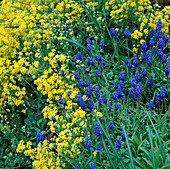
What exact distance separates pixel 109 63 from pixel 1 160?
9.39ft

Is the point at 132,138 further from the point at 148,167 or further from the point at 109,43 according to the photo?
the point at 109,43

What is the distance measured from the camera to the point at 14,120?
4.27m

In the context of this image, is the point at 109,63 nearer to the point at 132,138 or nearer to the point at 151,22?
the point at 151,22

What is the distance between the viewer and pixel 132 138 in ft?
9.82

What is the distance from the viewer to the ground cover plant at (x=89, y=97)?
2.86m

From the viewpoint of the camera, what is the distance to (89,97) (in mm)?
3002

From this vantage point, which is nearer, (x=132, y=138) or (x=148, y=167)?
(x=148, y=167)

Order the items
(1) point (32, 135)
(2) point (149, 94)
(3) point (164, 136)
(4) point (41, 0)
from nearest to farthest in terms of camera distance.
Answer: (3) point (164, 136) → (2) point (149, 94) → (1) point (32, 135) → (4) point (41, 0)

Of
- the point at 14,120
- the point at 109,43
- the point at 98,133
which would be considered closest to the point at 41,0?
the point at 109,43

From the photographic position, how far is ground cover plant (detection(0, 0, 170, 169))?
2.86 m

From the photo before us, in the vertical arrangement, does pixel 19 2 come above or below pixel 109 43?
above

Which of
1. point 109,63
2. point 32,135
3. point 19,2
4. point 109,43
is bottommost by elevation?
point 32,135

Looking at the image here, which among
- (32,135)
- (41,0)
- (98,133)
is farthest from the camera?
(41,0)

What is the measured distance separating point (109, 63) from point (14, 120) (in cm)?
230
